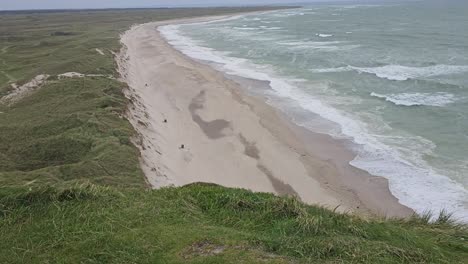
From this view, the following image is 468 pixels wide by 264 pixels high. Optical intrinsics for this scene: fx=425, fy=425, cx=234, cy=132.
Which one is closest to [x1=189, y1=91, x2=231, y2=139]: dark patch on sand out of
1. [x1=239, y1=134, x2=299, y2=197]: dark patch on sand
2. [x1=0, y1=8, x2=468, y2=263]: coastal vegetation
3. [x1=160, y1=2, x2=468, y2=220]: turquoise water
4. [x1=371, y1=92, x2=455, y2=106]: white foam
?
[x1=239, y1=134, x2=299, y2=197]: dark patch on sand

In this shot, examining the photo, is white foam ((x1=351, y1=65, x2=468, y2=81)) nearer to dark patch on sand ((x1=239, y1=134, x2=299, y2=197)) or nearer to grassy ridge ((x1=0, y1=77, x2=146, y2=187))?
dark patch on sand ((x1=239, y1=134, x2=299, y2=197))

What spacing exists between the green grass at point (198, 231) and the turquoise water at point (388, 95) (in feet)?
25.0

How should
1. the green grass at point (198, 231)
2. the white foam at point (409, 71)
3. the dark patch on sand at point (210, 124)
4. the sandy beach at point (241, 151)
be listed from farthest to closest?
the white foam at point (409, 71) → the dark patch on sand at point (210, 124) → the sandy beach at point (241, 151) → the green grass at point (198, 231)

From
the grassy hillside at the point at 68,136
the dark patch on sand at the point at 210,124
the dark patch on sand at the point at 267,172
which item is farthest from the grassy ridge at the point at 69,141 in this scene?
the dark patch on sand at the point at 267,172

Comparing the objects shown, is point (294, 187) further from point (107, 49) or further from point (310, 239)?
point (107, 49)

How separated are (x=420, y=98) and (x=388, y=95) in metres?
2.20

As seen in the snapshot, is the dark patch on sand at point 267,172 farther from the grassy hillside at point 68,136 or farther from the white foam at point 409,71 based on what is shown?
the white foam at point 409,71

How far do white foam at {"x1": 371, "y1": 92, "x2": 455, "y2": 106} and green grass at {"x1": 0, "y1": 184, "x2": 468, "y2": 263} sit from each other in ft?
65.4

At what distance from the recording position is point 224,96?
106ft

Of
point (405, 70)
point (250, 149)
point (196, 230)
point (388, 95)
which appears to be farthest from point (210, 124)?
point (405, 70)

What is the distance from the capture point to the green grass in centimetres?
768

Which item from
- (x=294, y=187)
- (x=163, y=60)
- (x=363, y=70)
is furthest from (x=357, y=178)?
(x=163, y=60)

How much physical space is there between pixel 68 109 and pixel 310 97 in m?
16.6

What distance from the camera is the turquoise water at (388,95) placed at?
58.9 feet
